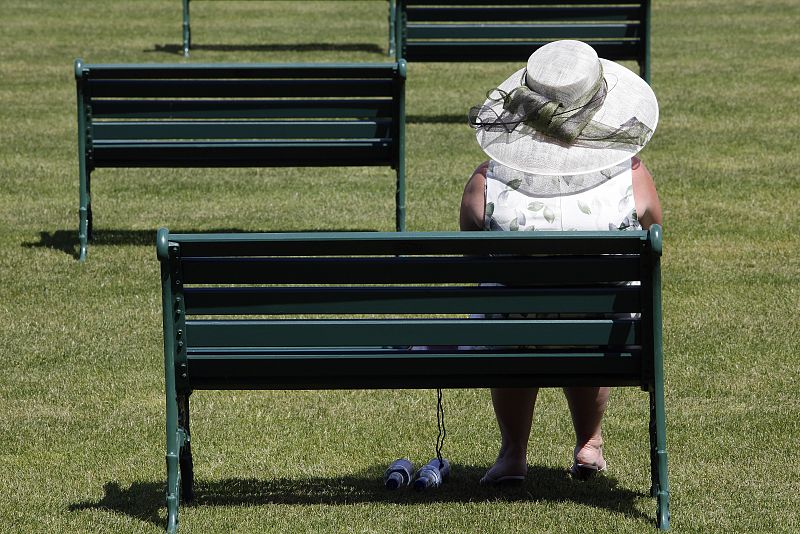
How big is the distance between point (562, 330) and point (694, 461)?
1210 millimetres

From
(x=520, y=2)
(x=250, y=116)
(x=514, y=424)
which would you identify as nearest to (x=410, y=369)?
(x=514, y=424)

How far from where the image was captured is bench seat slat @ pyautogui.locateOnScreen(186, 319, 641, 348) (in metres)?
4.66

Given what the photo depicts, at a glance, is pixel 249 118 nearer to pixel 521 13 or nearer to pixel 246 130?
pixel 246 130

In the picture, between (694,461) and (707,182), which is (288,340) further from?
(707,182)

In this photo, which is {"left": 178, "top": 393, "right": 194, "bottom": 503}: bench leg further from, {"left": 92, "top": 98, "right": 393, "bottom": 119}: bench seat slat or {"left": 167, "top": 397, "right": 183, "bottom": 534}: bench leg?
{"left": 92, "top": 98, "right": 393, "bottom": 119}: bench seat slat

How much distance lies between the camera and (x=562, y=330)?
4.66m

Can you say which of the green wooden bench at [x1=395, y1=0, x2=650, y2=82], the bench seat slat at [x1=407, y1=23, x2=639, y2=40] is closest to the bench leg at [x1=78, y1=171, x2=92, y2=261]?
the green wooden bench at [x1=395, y1=0, x2=650, y2=82]

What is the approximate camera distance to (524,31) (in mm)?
12961

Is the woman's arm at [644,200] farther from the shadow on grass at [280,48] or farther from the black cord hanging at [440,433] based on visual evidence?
the shadow on grass at [280,48]

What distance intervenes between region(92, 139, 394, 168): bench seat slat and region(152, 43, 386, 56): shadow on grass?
727 centimetres

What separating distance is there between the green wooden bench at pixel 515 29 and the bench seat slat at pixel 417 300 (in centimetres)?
843

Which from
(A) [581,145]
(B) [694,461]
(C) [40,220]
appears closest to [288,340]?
(A) [581,145]

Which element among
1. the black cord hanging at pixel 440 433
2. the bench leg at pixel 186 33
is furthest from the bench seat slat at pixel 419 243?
the bench leg at pixel 186 33

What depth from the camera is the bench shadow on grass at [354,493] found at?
5.10m
